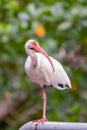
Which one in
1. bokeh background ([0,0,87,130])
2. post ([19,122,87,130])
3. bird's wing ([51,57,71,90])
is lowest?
post ([19,122,87,130])

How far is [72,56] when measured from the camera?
6359 millimetres

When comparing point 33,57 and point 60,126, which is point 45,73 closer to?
point 33,57

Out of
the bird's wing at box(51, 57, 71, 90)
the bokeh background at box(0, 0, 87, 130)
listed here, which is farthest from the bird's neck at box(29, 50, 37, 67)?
the bokeh background at box(0, 0, 87, 130)

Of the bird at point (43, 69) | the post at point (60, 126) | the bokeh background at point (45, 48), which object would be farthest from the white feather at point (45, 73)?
the bokeh background at point (45, 48)

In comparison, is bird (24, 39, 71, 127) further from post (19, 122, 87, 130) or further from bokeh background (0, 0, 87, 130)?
bokeh background (0, 0, 87, 130)

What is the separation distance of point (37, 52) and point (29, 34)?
2733 millimetres

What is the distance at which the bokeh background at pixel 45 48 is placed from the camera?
19.5 feet

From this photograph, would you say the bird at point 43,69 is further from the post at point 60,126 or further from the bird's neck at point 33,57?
the post at point 60,126

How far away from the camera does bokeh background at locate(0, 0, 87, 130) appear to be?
5953mm

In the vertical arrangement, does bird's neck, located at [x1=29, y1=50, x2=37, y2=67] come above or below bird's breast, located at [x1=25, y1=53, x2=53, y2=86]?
above

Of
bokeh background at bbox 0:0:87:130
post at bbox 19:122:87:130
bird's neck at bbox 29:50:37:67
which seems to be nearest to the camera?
post at bbox 19:122:87:130

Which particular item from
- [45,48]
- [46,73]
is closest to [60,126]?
[46,73]

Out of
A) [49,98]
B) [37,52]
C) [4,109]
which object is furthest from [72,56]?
[37,52]

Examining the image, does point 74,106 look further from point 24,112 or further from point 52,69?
point 52,69
